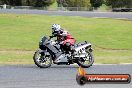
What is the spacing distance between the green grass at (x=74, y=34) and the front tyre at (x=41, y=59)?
3.00 m

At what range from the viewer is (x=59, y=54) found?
12234 mm

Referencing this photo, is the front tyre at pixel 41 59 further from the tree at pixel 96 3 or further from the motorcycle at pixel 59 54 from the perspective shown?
the tree at pixel 96 3

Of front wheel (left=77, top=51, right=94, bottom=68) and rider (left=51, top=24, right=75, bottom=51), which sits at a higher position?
rider (left=51, top=24, right=75, bottom=51)

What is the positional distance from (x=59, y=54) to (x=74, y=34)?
13917 millimetres

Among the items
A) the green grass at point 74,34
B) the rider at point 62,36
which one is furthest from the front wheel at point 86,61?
the green grass at point 74,34

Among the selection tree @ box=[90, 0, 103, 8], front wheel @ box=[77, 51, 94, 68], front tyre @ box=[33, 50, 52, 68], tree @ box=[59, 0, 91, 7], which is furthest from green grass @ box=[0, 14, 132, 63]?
tree @ box=[90, 0, 103, 8]

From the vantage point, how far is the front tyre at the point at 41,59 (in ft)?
38.8

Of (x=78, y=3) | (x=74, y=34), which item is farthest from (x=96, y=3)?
(x=74, y=34)

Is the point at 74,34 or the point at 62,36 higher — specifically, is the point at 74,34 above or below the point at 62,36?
below

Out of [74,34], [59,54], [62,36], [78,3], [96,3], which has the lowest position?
[74,34]

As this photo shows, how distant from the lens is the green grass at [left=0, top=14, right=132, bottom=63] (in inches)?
778

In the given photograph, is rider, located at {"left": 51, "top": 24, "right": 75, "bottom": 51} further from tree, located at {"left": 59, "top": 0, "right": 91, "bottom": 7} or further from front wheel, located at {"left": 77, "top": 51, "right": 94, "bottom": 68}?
tree, located at {"left": 59, "top": 0, "right": 91, "bottom": 7}

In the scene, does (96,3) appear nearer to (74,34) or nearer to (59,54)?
(74,34)

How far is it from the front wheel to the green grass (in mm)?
2734
